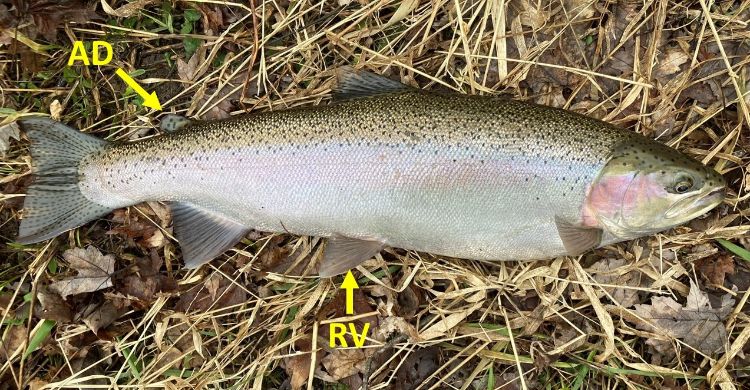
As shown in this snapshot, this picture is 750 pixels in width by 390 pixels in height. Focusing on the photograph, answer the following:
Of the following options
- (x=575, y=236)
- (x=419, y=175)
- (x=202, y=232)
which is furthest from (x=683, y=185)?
(x=202, y=232)

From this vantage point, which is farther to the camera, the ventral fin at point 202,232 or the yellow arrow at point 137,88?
the yellow arrow at point 137,88

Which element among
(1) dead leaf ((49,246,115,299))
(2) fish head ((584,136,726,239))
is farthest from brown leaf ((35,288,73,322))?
(2) fish head ((584,136,726,239))

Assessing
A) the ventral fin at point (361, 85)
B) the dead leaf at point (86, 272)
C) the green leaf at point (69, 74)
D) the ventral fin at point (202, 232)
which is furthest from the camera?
the green leaf at point (69, 74)

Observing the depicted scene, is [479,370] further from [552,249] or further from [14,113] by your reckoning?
[14,113]

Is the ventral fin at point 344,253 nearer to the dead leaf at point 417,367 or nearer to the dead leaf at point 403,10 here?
the dead leaf at point 417,367

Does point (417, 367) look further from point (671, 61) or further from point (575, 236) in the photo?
point (671, 61)

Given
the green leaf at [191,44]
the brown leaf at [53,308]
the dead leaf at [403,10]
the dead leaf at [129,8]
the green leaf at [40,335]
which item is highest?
the dead leaf at [129,8]

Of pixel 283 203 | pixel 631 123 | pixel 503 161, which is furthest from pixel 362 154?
pixel 631 123

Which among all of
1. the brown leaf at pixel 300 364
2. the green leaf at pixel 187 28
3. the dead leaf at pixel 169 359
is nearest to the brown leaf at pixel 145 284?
the dead leaf at pixel 169 359
